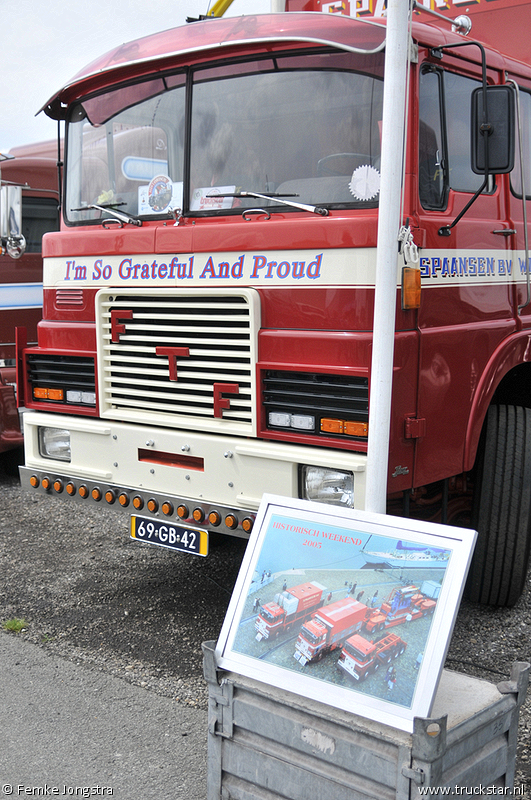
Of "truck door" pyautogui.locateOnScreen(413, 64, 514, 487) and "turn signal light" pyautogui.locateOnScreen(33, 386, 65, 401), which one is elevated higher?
"truck door" pyautogui.locateOnScreen(413, 64, 514, 487)

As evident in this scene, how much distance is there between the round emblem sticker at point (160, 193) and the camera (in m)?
4.02

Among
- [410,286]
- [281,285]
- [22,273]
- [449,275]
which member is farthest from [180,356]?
[22,273]

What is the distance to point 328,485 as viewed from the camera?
3432 mm

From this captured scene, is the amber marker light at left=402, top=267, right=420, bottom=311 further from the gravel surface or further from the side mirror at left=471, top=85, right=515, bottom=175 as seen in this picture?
the gravel surface

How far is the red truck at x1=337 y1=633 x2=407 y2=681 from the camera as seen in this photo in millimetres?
2229

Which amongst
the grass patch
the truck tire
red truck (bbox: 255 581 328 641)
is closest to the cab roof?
the truck tire

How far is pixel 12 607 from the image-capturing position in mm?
4496

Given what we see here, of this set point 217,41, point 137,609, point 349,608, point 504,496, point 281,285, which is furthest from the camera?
point 137,609

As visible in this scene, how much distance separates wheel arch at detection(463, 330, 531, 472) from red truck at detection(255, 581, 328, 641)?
1589mm

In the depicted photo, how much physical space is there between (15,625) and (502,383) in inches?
116

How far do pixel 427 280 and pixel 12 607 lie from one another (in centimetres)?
292

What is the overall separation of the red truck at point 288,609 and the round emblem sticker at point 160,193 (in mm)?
2289

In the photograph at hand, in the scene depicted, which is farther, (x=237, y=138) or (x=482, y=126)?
(x=237, y=138)

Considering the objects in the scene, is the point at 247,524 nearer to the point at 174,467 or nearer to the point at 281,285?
the point at 174,467
